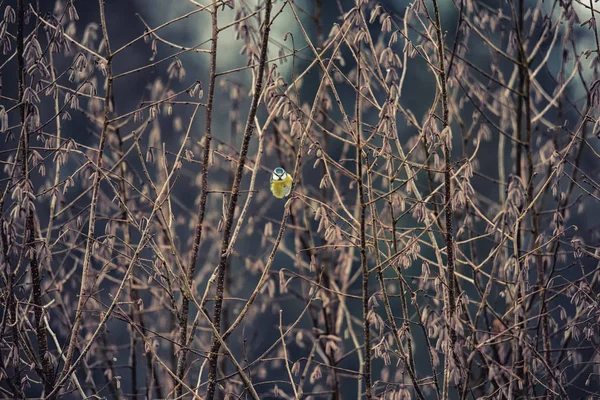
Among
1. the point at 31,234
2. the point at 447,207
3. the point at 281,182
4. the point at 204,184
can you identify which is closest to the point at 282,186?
the point at 281,182

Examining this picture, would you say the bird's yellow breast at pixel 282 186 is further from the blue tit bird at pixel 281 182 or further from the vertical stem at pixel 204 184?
the vertical stem at pixel 204 184

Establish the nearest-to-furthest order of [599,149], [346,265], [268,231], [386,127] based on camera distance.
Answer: [386,127]
[268,231]
[346,265]
[599,149]

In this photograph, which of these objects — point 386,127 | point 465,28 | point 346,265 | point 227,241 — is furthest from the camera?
point 346,265

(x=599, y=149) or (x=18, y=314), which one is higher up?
(x=599, y=149)

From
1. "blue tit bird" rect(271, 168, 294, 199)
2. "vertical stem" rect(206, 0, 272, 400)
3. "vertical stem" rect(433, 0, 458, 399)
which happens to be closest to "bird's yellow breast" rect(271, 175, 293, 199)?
"blue tit bird" rect(271, 168, 294, 199)

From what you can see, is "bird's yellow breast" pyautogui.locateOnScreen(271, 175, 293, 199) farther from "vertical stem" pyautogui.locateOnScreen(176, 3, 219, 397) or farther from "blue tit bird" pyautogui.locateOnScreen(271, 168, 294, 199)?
"vertical stem" pyautogui.locateOnScreen(176, 3, 219, 397)

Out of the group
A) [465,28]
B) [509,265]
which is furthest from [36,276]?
[465,28]

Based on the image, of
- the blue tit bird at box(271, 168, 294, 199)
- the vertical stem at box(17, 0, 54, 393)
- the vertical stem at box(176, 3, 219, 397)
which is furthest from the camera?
the blue tit bird at box(271, 168, 294, 199)

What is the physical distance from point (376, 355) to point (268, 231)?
136cm

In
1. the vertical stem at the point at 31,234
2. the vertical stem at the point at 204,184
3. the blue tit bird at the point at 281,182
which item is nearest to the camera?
Result: the vertical stem at the point at 31,234

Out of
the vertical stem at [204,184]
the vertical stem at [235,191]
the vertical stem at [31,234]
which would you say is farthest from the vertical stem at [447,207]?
the vertical stem at [31,234]

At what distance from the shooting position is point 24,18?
111 inches

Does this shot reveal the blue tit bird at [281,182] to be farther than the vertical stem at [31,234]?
Yes

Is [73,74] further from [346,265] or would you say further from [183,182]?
[183,182]
